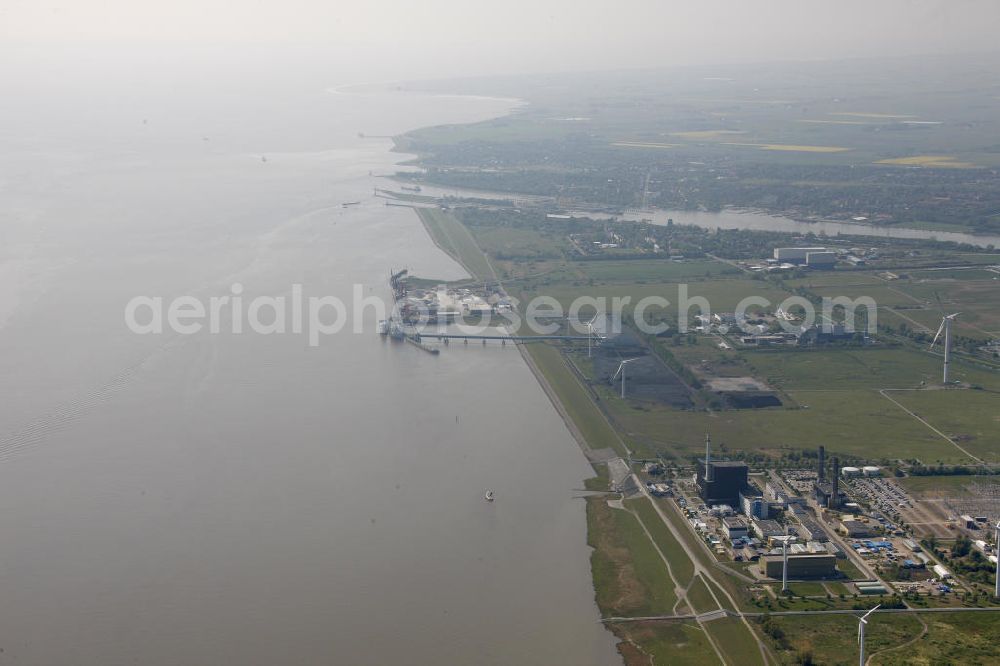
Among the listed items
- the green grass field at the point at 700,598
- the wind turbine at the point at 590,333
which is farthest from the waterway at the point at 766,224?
the green grass field at the point at 700,598

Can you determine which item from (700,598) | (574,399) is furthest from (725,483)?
(574,399)

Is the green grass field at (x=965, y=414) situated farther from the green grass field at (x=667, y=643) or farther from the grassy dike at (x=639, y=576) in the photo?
the green grass field at (x=667, y=643)

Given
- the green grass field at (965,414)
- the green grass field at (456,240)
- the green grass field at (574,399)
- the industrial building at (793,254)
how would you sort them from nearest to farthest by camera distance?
the green grass field at (965,414) < the green grass field at (574,399) < the green grass field at (456,240) < the industrial building at (793,254)

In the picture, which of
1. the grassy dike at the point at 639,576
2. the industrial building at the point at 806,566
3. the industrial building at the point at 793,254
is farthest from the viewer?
the industrial building at the point at 793,254

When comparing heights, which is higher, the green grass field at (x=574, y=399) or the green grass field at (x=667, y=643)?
the green grass field at (x=574, y=399)

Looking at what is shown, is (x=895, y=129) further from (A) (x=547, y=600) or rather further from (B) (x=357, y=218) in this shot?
(A) (x=547, y=600)

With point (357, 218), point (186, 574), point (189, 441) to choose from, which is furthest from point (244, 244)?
point (186, 574)

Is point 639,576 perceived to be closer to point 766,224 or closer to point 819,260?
point 819,260
